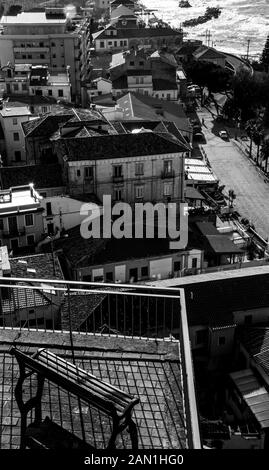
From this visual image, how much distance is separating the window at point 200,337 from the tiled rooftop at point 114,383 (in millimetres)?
8837

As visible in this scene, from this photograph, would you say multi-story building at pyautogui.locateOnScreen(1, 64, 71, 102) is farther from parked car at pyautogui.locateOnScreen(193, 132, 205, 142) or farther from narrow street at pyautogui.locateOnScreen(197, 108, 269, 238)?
narrow street at pyautogui.locateOnScreen(197, 108, 269, 238)

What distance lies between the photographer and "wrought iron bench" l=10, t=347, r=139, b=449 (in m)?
4.60

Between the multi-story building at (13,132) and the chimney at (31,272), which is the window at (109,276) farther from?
the multi-story building at (13,132)

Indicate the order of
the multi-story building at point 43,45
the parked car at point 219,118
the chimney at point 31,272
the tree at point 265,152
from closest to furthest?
the chimney at point 31,272, the tree at point 265,152, the multi-story building at point 43,45, the parked car at point 219,118

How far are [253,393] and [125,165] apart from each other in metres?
10.4

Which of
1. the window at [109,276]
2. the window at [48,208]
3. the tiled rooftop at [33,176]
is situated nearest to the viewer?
the window at [109,276]

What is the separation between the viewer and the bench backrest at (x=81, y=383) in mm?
4613

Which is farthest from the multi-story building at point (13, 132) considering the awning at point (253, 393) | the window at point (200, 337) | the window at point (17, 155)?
the awning at point (253, 393)

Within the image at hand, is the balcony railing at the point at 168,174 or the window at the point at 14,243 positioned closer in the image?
the window at the point at 14,243
